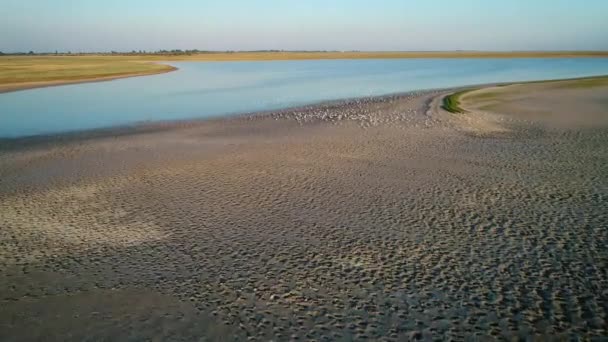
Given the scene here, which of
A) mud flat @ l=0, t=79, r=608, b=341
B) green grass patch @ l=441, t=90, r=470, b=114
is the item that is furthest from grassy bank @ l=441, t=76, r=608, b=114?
mud flat @ l=0, t=79, r=608, b=341

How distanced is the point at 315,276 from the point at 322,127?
17448 mm

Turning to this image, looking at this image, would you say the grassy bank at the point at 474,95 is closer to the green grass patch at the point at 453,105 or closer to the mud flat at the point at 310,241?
the green grass patch at the point at 453,105

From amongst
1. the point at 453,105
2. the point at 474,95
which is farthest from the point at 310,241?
the point at 474,95

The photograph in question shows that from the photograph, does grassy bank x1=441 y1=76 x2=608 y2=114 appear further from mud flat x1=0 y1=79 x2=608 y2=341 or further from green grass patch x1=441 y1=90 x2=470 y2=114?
mud flat x1=0 y1=79 x2=608 y2=341

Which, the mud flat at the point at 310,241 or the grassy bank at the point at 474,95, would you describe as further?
the grassy bank at the point at 474,95

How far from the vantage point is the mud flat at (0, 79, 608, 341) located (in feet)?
23.2

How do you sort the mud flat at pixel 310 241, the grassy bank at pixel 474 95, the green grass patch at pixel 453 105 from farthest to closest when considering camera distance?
the grassy bank at pixel 474 95, the green grass patch at pixel 453 105, the mud flat at pixel 310 241

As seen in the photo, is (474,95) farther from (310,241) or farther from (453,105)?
(310,241)

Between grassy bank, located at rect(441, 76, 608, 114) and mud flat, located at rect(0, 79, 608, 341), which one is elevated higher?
grassy bank, located at rect(441, 76, 608, 114)

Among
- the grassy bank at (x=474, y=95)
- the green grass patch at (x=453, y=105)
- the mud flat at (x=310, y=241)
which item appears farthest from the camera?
the grassy bank at (x=474, y=95)

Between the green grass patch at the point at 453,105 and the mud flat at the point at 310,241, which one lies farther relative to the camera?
the green grass patch at the point at 453,105

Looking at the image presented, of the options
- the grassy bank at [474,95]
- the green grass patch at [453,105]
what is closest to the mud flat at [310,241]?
the green grass patch at [453,105]

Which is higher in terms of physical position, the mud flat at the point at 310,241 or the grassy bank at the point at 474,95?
→ the grassy bank at the point at 474,95

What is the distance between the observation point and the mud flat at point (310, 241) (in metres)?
7.07
